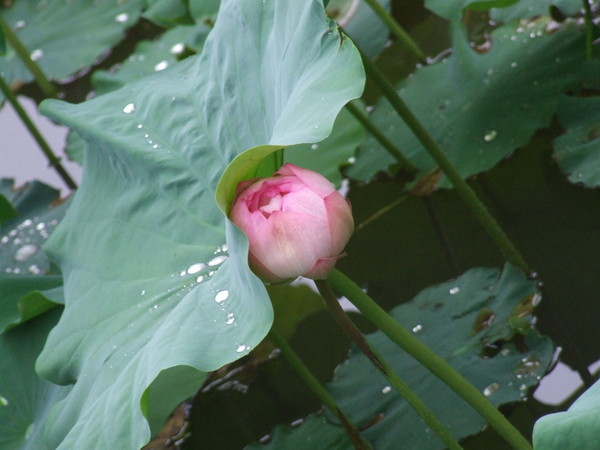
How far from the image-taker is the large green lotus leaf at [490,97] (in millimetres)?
1629

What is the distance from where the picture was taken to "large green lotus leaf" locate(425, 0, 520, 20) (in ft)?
4.53

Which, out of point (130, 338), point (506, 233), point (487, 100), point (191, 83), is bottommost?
point (506, 233)

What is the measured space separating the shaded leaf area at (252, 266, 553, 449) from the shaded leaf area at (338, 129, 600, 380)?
0.30 ft

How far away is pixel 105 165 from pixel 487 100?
2.80 ft

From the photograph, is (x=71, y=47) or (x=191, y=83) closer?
(x=191, y=83)

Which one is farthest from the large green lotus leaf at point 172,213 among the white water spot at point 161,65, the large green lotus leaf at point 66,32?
the large green lotus leaf at point 66,32

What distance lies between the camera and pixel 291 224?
0.79m

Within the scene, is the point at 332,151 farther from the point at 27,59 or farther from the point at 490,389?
the point at 27,59

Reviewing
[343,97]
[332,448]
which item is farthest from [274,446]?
[343,97]

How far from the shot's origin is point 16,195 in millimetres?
2000

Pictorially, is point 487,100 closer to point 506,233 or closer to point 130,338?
point 506,233

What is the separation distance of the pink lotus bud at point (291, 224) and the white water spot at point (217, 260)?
0.13 meters

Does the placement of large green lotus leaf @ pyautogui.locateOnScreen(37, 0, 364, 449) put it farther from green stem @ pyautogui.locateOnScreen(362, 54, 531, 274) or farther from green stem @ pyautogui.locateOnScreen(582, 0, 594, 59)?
green stem @ pyautogui.locateOnScreen(582, 0, 594, 59)

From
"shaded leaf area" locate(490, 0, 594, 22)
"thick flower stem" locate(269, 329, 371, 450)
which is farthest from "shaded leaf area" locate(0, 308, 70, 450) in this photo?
"shaded leaf area" locate(490, 0, 594, 22)
